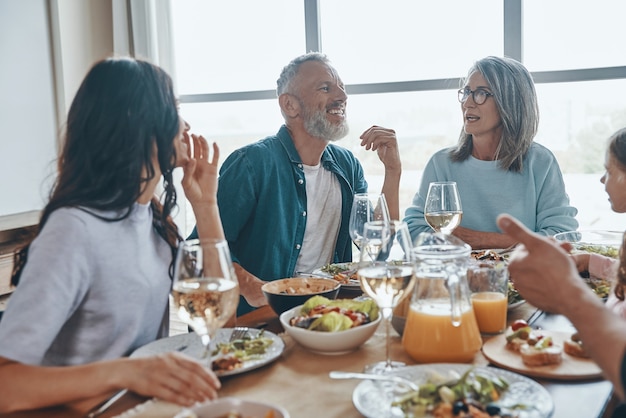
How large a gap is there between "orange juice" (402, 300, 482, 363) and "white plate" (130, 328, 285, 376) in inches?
9.7

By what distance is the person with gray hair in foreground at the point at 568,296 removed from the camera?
89 centimetres

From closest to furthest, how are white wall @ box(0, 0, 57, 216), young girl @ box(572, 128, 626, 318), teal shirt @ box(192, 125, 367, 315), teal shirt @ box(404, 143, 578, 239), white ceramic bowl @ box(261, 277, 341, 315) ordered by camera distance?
white ceramic bowl @ box(261, 277, 341, 315)
young girl @ box(572, 128, 626, 318)
teal shirt @ box(192, 125, 367, 315)
teal shirt @ box(404, 143, 578, 239)
white wall @ box(0, 0, 57, 216)

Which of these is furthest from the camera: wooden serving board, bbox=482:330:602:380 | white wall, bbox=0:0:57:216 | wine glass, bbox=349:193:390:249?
white wall, bbox=0:0:57:216

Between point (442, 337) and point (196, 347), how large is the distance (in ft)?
1.49

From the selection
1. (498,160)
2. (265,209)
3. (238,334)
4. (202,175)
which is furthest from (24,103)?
(238,334)

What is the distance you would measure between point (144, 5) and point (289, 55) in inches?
38.2

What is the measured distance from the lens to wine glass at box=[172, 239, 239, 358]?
906 millimetres

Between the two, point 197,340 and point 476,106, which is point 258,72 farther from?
point 197,340

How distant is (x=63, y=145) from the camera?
1.26 metres

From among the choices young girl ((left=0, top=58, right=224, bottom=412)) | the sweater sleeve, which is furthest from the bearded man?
young girl ((left=0, top=58, right=224, bottom=412))

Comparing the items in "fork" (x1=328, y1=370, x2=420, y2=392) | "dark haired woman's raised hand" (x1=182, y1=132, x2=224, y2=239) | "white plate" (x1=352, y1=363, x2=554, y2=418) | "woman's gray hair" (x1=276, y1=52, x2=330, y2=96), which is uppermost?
"woman's gray hair" (x1=276, y1=52, x2=330, y2=96)

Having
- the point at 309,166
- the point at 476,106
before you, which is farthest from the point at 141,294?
the point at 476,106

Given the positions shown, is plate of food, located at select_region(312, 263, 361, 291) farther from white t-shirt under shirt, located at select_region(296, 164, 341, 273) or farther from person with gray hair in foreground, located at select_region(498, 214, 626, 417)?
person with gray hair in foreground, located at select_region(498, 214, 626, 417)

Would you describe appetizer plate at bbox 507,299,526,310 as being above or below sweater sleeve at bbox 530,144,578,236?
below
